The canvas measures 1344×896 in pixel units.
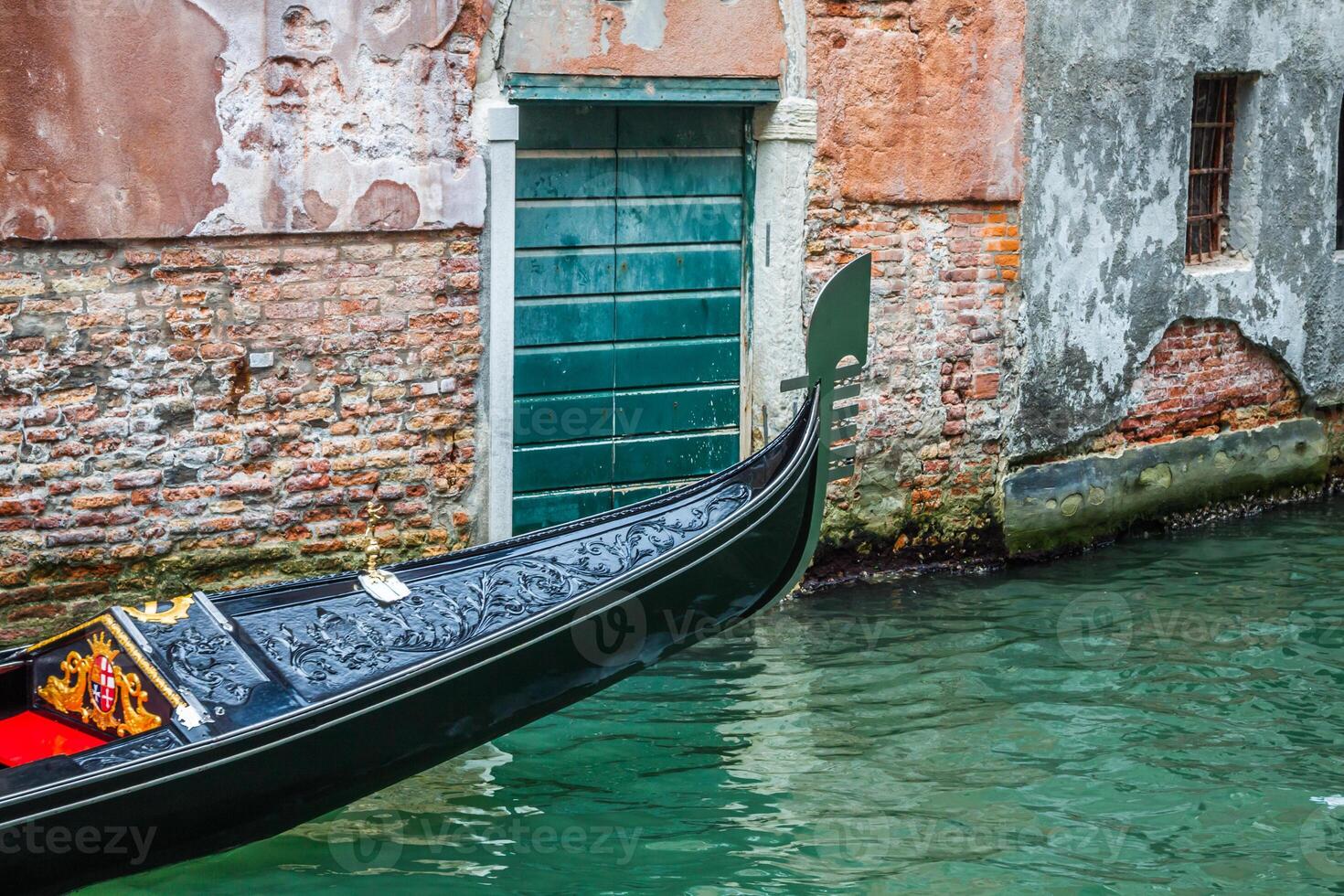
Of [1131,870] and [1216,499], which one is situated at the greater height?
[1216,499]

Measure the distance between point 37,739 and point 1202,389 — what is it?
5156mm

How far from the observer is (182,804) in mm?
3244

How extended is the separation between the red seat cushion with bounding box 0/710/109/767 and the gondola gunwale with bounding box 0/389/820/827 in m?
0.32

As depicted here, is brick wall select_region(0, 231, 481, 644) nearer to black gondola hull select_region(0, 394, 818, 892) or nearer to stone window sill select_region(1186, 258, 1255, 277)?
black gondola hull select_region(0, 394, 818, 892)

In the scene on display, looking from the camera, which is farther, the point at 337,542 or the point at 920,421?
the point at 920,421

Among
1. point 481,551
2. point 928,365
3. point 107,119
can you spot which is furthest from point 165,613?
point 928,365

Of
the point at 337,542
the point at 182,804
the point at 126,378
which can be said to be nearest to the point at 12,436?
the point at 126,378

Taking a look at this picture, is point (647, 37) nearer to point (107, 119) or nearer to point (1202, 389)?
point (107, 119)

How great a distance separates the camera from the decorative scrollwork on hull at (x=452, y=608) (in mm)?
3635

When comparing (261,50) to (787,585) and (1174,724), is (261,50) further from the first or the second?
(1174,724)

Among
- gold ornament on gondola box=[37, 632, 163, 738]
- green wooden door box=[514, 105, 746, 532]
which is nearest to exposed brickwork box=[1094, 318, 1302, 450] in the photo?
green wooden door box=[514, 105, 746, 532]

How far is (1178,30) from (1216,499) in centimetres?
204

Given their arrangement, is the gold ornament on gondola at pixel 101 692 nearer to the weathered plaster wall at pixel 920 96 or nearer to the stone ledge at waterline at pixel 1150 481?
the weathered plaster wall at pixel 920 96

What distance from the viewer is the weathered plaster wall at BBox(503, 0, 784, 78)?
5121mm
